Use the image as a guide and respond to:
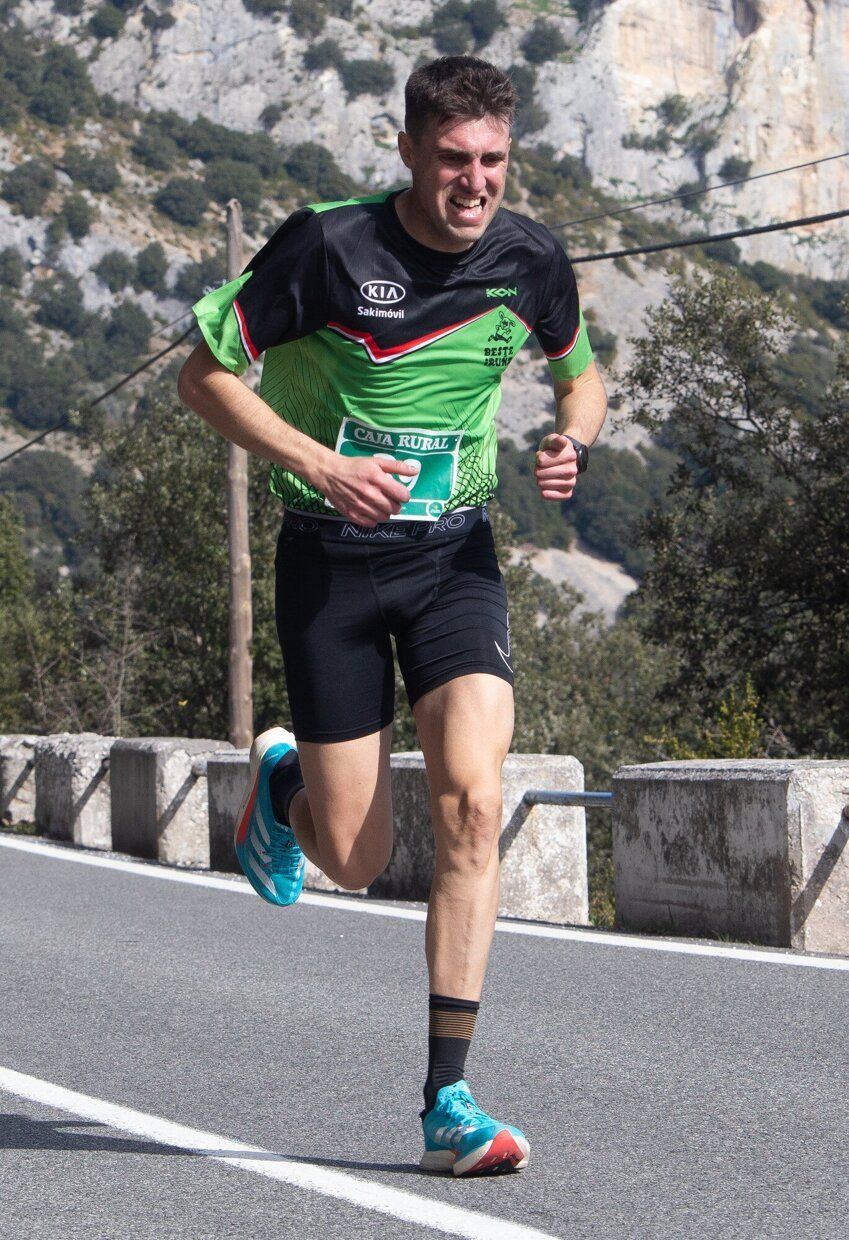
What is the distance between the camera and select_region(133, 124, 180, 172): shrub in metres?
133

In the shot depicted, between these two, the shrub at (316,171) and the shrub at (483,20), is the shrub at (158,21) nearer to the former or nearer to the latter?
the shrub at (316,171)

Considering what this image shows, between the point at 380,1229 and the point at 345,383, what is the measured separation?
5.43 ft

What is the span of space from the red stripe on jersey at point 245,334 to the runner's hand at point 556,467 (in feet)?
2.03

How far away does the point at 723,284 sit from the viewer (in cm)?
2492

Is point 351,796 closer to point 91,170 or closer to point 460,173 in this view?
point 460,173

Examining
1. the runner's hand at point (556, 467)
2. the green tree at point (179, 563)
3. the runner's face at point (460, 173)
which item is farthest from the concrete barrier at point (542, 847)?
the green tree at point (179, 563)

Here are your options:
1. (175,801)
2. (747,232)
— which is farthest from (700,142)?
(175,801)

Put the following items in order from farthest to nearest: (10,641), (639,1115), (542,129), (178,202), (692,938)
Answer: (542,129)
(178,202)
(10,641)
(692,938)
(639,1115)

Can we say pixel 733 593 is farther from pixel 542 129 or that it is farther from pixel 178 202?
pixel 542 129

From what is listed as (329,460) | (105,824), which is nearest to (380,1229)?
(329,460)

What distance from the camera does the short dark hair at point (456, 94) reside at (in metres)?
3.63

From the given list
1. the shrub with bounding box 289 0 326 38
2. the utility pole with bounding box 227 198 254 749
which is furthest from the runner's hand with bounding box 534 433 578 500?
the shrub with bounding box 289 0 326 38

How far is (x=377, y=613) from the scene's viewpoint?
151 inches

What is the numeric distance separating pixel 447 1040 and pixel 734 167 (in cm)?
16738
